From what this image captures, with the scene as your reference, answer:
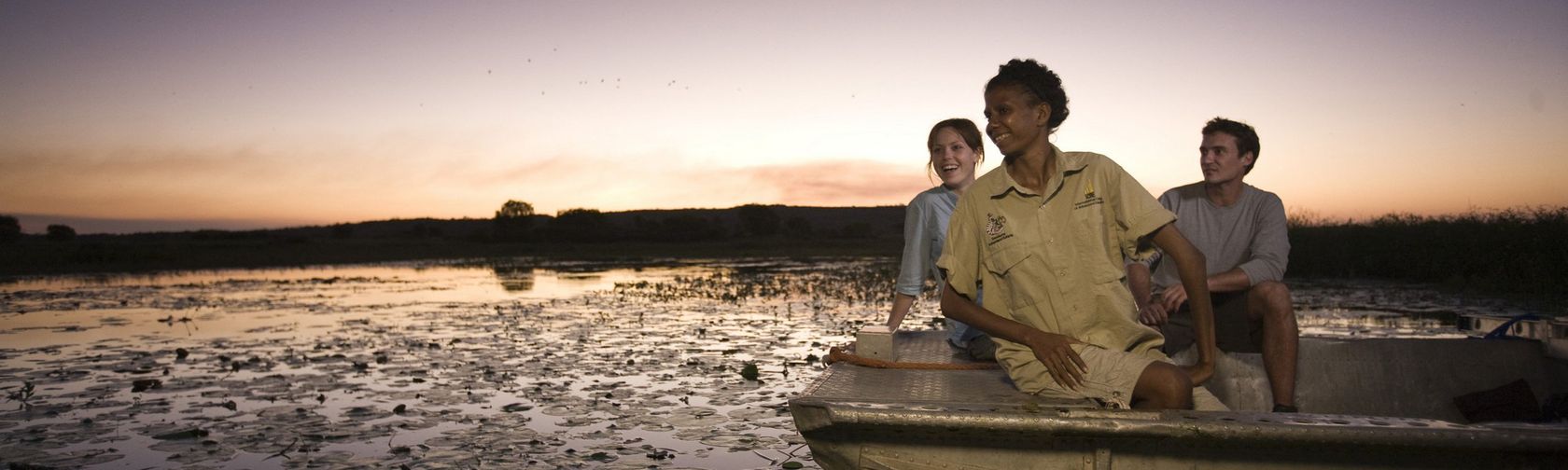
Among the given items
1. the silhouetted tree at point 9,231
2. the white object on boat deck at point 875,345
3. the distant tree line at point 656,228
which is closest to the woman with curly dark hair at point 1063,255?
the white object on boat deck at point 875,345

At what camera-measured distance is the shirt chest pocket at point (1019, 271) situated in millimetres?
3381

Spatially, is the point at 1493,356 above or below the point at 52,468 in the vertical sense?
above

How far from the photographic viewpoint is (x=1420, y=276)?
66.9 feet

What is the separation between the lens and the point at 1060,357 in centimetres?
328

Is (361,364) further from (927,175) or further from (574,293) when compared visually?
(574,293)

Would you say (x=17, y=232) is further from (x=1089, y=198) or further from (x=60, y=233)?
(x=1089, y=198)

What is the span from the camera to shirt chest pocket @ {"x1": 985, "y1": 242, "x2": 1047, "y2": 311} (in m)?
3.38

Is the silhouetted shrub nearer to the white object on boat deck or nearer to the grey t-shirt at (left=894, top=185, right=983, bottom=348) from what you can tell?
the grey t-shirt at (left=894, top=185, right=983, bottom=348)

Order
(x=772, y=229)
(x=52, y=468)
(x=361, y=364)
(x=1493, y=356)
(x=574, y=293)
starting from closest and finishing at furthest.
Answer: (x=1493, y=356) < (x=52, y=468) < (x=361, y=364) < (x=574, y=293) < (x=772, y=229)

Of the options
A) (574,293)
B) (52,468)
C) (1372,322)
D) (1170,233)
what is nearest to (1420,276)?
(1372,322)

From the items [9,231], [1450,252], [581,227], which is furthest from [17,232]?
[1450,252]

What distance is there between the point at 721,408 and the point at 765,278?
17294 mm

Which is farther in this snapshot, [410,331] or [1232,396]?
[410,331]

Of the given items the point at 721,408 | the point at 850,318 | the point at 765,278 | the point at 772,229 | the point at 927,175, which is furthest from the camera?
the point at 772,229
